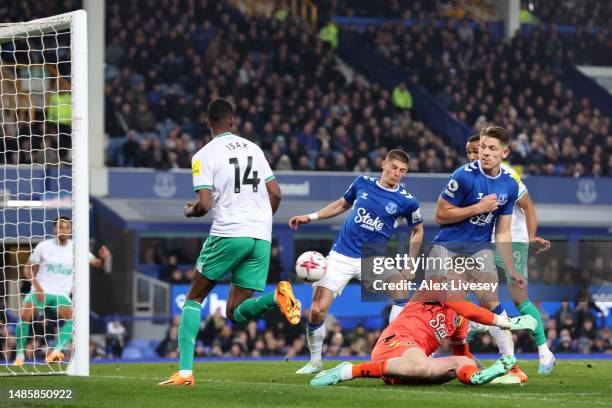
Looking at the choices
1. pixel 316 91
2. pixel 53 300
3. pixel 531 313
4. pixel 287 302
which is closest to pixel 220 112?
pixel 287 302

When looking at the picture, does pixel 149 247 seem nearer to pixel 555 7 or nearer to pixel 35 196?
pixel 35 196

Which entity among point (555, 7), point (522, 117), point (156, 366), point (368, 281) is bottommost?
point (156, 366)

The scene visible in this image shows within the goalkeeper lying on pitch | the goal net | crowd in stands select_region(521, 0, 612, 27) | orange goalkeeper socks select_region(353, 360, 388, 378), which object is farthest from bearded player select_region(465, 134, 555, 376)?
crowd in stands select_region(521, 0, 612, 27)

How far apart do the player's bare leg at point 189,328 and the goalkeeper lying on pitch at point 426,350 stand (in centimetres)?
91

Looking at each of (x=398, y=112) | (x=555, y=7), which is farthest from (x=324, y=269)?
(x=555, y=7)

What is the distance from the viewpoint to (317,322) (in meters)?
11.8

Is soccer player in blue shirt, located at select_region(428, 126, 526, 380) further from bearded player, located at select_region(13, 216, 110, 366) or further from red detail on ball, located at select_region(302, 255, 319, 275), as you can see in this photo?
bearded player, located at select_region(13, 216, 110, 366)

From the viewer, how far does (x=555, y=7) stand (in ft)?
118

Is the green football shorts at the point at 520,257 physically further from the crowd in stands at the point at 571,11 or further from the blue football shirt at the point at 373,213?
the crowd in stands at the point at 571,11

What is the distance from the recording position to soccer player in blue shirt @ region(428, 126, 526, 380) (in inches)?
384

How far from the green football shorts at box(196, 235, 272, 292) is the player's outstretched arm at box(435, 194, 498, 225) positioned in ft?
4.44

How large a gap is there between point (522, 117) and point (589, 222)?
13.8ft

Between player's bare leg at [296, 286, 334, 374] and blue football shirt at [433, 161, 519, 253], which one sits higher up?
blue football shirt at [433, 161, 519, 253]

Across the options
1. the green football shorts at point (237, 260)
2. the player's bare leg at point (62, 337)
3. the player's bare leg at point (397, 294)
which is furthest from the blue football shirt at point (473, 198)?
the player's bare leg at point (62, 337)
